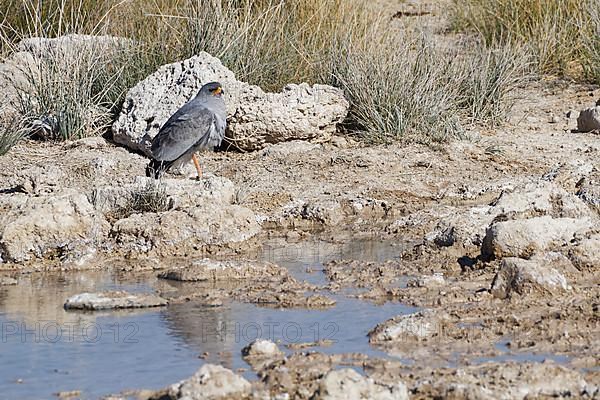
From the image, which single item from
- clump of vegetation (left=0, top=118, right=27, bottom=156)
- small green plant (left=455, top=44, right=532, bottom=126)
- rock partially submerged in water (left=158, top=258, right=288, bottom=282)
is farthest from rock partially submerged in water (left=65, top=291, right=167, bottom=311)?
small green plant (left=455, top=44, right=532, bottom=126)

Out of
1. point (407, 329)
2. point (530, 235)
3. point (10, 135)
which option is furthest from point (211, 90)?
point (407, 329)

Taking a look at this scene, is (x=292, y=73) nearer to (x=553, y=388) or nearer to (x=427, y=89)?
→ (x=427, y=89)

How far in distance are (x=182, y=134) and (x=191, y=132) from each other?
8cm

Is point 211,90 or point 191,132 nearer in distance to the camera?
point 191,132

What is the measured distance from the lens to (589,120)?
10.2m

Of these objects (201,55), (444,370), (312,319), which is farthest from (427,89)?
(444,370)

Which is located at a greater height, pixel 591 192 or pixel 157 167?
pixel 591 192

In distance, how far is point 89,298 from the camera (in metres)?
5.80

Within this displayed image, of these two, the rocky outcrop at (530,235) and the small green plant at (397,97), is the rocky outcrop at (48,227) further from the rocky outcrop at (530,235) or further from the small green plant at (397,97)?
the small green plant at (397,97)

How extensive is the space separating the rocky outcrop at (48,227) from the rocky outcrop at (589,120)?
5.00 m

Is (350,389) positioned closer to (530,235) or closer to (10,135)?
(530,235)

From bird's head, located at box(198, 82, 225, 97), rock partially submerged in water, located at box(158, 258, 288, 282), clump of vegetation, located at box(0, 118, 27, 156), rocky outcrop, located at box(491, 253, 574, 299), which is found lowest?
clump of vegetation, located at box(0, 118, 27, 156)

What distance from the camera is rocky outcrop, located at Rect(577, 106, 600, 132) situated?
10172mm

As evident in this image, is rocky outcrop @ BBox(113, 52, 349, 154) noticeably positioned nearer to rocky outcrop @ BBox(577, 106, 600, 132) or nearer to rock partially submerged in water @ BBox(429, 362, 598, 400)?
rocky outcrop @ BBox(577, 106, 600, 132)
